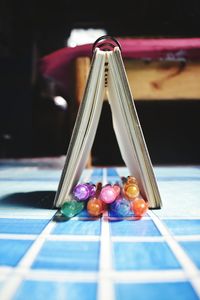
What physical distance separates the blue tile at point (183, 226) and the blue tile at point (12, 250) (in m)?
0.34

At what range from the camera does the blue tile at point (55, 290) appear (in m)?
0.42

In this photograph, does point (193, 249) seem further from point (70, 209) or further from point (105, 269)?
point (70, 209)

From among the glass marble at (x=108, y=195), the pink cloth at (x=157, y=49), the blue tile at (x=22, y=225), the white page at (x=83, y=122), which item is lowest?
the blue tile at (x=22, y=225)

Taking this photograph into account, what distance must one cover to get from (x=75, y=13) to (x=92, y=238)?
6.31 meters

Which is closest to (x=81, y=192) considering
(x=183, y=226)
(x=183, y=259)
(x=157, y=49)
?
(x=183, y=226)

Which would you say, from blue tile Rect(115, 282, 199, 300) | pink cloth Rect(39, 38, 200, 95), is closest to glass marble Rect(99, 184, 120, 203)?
blue tile Rect(115, 282, 199, 300)

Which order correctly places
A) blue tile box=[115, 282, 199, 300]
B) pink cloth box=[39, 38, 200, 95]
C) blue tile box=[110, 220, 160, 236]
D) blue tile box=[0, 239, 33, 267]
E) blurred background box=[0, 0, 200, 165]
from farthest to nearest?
blurred background box=[0, 0, 200, 165] < pink cloth box=[39, 38, 200, 95] < blue tile box=[110, 220, 160, 236] < blue tile box=[0, 239, 33, 267] < blue tile box=[115, 282, 199, 300]

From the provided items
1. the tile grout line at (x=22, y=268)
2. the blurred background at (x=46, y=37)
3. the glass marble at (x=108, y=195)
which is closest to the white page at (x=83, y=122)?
the glass marble at (x=108, y=195)

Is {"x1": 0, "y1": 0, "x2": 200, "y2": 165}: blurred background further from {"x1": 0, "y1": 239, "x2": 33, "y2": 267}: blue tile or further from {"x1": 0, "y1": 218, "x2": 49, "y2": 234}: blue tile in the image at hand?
{"x1": 0, "y1": 239, "x2": 33, "y2": 267}: blue tile

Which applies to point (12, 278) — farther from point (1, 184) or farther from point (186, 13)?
point (186, 13)

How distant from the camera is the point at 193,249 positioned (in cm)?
58

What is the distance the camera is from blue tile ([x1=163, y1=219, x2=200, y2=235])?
0.69 m

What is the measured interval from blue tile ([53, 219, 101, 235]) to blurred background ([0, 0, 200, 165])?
163 inches

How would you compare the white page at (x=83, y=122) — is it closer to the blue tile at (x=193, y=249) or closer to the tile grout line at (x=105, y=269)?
the tile grout line at (x=105, y=269)
